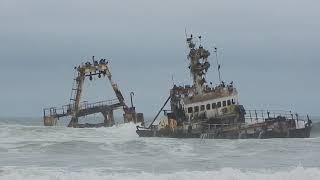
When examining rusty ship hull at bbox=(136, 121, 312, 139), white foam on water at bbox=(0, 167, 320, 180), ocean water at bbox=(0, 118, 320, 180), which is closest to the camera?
white foam on water at bbox=(0, 167, 320, 180)

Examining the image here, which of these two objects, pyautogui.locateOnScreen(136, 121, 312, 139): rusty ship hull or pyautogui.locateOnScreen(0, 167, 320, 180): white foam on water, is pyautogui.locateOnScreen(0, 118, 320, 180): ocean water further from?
pyautogui.locateOnScreen(136, 121, 312, 139): rusty ship hull

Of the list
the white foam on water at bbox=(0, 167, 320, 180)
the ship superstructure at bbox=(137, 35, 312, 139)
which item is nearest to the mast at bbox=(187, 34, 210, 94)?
the ship superstructure at bbox=(137, 35, 312, 139)

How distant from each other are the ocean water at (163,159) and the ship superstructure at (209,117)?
3.70 ft

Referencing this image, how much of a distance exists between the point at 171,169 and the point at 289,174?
4869 mm

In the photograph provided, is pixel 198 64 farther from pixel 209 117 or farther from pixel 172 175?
pixel 172 175

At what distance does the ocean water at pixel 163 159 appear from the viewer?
2080cm

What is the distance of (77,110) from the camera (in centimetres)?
5584

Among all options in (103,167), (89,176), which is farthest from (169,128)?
(89,176)

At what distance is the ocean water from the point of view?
2080 cm

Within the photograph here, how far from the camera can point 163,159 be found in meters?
27.6

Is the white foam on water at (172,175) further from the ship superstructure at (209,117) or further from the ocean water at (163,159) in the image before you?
the ship superstructure at (209,117)

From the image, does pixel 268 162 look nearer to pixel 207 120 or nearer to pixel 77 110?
pixel 207 120

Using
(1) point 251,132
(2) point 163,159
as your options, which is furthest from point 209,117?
(2) point 163,159

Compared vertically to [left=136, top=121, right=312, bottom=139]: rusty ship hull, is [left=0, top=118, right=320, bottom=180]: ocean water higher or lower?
lower
